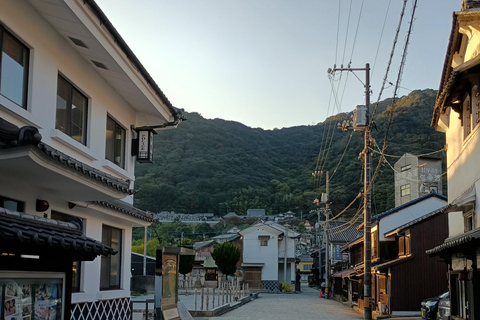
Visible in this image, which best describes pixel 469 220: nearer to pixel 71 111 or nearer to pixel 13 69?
pixel 71 111

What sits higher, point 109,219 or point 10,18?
point 10,18

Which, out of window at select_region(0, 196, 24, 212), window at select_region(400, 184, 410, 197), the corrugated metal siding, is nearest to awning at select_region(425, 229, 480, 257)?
window at select_region(0, 196, 24, 212)

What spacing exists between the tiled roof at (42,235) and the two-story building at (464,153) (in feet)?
25.4

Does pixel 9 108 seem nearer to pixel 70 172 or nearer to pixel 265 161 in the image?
pixel 70 172

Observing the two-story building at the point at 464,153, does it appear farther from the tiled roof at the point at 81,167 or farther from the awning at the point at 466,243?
the tiled roof at the point at 81,167

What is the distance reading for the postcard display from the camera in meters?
6.43

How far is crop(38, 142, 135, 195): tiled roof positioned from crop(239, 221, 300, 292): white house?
6054 cm

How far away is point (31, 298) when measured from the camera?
6.95 m

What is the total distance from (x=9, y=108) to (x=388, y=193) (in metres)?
52.3

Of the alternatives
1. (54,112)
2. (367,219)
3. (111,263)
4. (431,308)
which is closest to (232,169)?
(367,219)

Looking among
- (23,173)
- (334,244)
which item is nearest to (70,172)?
(23,173)

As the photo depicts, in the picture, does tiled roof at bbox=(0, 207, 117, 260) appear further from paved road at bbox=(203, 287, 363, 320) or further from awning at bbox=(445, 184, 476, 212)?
paved road at bbox=(203, 287, 363, 320)

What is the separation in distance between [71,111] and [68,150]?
0.90 metres

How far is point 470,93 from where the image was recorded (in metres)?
14.6
